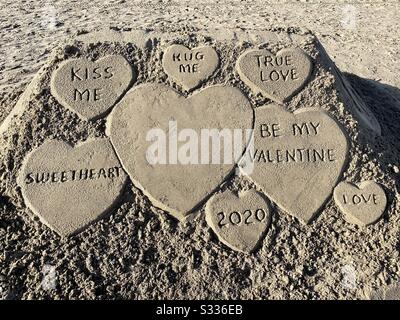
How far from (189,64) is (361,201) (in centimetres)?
104

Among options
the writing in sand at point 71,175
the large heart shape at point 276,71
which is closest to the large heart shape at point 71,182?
the writing in sand at point 71,175

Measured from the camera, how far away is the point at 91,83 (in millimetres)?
2414

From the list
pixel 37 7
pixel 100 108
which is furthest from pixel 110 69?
pixel 37 7

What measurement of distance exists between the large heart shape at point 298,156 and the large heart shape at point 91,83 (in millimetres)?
692

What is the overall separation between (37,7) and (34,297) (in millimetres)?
3859

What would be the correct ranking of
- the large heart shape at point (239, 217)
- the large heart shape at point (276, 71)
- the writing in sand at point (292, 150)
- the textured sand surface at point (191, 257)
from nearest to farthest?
the textured sand surface at point (191, 257) → the large heart shape at point (239, 217) → the writing in sand at point (292, 150) → the large heart shape at point (276, 71)

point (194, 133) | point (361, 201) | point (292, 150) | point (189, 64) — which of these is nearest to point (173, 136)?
point (194, 133)

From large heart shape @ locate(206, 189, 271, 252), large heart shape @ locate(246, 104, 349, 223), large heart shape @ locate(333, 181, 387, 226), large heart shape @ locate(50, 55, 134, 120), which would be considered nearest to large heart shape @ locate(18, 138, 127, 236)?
large heart shape @ locate(50, 55, 134, 120)

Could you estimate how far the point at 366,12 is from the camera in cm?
522

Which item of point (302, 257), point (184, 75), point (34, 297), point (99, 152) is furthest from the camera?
point (184, 75)

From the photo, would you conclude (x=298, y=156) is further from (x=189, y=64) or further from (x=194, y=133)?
(x=189, y=64)

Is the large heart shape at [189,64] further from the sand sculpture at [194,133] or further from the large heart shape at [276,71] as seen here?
the large heart shape at [276,71]

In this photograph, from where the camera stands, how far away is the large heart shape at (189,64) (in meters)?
2.42

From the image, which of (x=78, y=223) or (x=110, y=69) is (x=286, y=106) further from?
(x=78, y=223)
